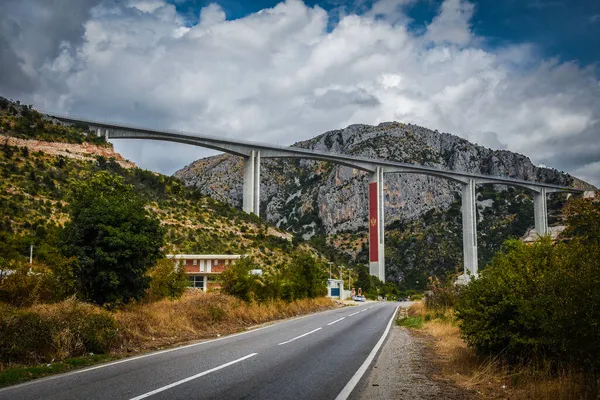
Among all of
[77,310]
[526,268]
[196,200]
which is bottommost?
[77,310]

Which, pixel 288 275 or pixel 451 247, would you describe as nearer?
pixel 288 275

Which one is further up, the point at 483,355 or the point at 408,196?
the point at 408,196

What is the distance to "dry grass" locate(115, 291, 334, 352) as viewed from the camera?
47.3 ft

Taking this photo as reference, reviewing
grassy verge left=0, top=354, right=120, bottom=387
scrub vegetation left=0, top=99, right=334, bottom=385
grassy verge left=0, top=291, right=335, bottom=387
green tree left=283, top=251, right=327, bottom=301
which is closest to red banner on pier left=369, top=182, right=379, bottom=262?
scrub vegetation left=0, top=99, right=334, bottom=385

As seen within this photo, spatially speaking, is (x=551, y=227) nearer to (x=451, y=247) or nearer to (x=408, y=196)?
(x=451, y=247)

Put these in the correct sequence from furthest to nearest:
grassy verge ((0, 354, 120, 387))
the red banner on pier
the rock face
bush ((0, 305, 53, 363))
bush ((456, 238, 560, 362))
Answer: the rock face, the red banner on pier, bush ((0, 305, 53, 363)), bush ((456, 238, 560, 362)), grassy verge ((0, 354, 120, 387))

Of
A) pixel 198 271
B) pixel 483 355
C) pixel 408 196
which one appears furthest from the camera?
pixel 408 196

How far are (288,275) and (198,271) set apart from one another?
2053cm

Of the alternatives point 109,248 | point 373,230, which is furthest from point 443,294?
point 373,230

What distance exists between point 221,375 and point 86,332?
456 cm

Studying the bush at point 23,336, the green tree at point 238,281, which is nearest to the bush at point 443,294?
the green tree at point 238,281

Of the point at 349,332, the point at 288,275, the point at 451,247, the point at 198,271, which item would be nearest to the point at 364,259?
the point at 451,247

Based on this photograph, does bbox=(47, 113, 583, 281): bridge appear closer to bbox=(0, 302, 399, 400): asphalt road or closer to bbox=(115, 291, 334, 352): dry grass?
bbox=(115, 291, 334, 352): dry grass

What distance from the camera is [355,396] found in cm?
786
